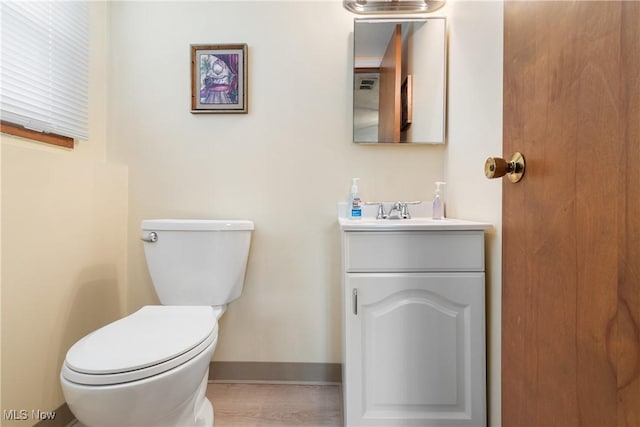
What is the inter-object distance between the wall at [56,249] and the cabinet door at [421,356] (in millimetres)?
1082

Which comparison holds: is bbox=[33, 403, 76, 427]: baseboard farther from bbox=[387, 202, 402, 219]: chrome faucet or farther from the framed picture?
bbox=[387, 202, 402, 219]: chrome faucet

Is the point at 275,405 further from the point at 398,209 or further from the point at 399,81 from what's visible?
the point at 399,81

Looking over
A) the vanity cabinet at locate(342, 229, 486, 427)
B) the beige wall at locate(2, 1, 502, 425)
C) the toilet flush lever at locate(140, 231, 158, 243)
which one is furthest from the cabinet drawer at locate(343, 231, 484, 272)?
the toilet flush lever at locate(140, 231, 158, 243)

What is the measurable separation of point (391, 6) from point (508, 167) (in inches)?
47.4

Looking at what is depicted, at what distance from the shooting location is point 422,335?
1.01 m

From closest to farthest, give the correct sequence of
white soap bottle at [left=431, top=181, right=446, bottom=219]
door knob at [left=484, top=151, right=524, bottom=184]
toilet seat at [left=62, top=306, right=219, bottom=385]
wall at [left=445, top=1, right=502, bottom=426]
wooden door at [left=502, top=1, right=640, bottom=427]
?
wooden door at [left=502, top=1, right=640, bottom=427], door knob at [left=484, top=151, right=524, bottom=184], toilet seat at [left=62, top=306, right=219, bottom=385], wall at [left=445, top=1, right=502, bottom=426], white soap bottle at [left=431, top=181, right=446, bottom=219]

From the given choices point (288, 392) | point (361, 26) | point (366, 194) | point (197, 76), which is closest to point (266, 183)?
point (366, 194)

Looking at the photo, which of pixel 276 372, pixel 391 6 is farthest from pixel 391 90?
pixel 276 372

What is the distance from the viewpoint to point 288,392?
4.70 ft

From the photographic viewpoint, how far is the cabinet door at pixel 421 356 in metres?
1.01

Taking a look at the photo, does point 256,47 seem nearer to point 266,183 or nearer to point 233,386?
point 266,183

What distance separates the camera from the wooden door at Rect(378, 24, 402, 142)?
1449mm

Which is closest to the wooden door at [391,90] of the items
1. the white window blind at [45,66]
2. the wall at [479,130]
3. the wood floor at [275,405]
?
the wall at [479,130]

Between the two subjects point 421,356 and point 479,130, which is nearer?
point 421,356
